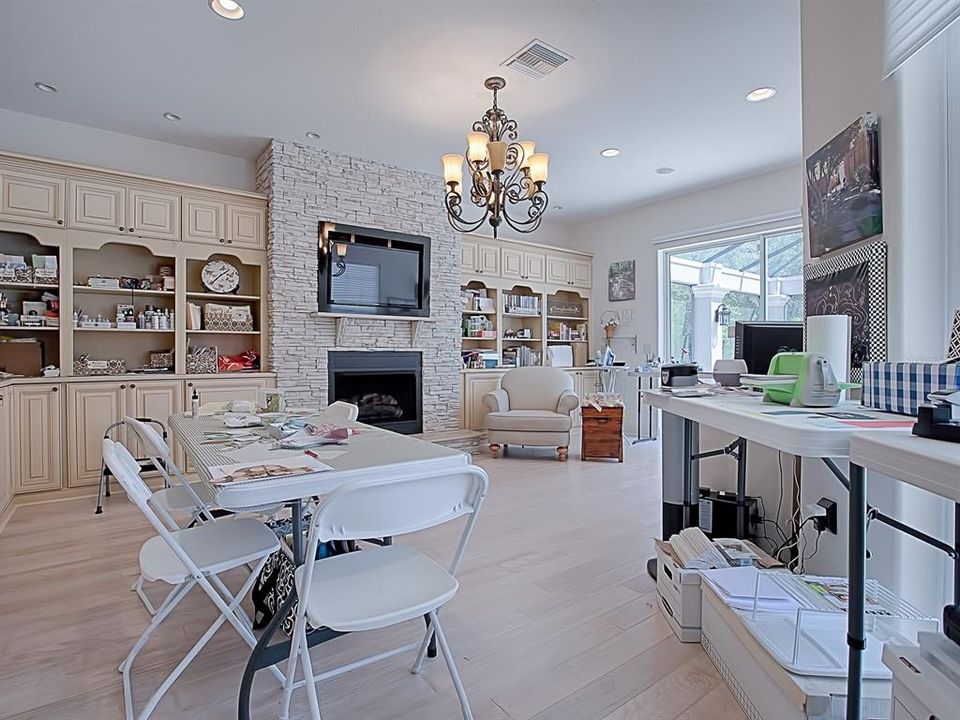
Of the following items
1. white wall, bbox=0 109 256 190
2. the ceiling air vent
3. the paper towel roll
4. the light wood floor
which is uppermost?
the ceiling air vent

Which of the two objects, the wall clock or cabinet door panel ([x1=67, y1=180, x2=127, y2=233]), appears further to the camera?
the wall clock

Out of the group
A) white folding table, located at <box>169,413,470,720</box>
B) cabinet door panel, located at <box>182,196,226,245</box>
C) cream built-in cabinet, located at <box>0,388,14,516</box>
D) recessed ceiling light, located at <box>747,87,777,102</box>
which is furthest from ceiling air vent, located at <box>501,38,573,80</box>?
cream built-in cabinet, located at <box>0,388,14,516</box>

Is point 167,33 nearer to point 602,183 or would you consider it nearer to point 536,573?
point 536,573

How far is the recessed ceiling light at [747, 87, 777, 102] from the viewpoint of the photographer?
3.74m

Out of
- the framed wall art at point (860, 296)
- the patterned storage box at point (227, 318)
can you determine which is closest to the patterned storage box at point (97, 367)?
the patterned storage box at point (227, 318)

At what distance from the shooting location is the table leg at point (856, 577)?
99cm

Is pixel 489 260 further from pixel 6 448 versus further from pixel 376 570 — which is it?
pixel 376 570

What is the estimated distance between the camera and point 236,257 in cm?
473

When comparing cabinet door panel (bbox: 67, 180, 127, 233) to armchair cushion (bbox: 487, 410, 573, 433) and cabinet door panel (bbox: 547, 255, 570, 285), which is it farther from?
cabinet door panel (bbox: 547, 255, 570, 285)

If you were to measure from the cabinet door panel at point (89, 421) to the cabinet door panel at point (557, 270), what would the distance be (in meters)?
5.00

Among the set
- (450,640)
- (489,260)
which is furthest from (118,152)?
(450,640)

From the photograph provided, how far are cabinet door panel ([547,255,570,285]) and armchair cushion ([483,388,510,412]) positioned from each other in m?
2.15

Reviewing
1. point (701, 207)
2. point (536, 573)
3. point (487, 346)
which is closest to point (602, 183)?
point (701, 207)

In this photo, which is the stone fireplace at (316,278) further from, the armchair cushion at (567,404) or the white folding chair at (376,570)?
the white folding chair at (376,570)
